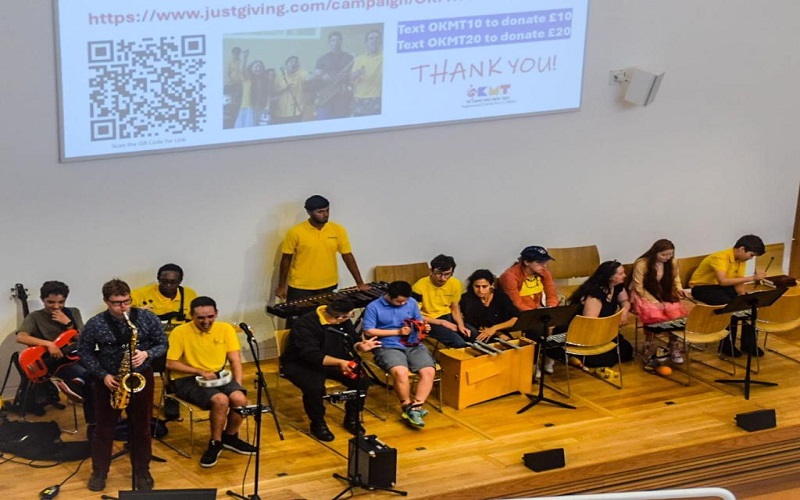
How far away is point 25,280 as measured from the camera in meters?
8.71

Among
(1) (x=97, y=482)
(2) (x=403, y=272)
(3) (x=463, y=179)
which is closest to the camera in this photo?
(1) (x=97, y=482)

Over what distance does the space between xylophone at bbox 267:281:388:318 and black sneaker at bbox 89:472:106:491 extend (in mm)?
2078

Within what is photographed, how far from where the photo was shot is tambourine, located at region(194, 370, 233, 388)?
26.5 feet

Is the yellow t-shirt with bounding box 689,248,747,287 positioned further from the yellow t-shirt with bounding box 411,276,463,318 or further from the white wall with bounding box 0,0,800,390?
the yellow t-shirt with bounding box 411,276,463,318

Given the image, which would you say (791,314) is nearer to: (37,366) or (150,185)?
(150,185)

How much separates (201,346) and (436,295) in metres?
2.06

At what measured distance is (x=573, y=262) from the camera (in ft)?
34.9

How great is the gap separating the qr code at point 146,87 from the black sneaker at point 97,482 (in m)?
2.32

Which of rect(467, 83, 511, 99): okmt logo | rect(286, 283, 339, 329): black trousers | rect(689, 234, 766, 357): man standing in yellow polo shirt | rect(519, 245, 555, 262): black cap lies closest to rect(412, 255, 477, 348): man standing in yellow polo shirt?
rect(519, 245, 555, 262): black cap

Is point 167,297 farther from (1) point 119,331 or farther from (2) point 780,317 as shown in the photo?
(2) point 780,317

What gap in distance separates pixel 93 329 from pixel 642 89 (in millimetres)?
4983

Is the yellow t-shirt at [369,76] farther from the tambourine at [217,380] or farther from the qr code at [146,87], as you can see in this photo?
the tambourine at [217,380]

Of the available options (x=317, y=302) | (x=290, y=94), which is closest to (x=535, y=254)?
(x=317, y=302)

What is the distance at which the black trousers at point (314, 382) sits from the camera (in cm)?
844
